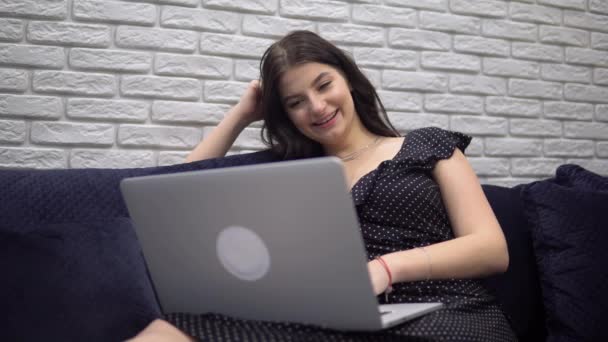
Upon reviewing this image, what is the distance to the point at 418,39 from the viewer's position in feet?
7.22

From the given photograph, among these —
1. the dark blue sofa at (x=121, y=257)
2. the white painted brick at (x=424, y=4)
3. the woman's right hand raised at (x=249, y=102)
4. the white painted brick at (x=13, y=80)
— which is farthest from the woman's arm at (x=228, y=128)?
the white painted brick at (x=424, y=4)

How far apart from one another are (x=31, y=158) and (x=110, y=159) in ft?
0.74

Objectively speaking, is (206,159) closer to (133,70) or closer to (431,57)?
(133,70)

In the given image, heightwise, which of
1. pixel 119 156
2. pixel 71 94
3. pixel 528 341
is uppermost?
pixel 71 94

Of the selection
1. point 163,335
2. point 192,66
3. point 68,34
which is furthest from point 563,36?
point 163,335

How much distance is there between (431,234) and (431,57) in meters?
0.98

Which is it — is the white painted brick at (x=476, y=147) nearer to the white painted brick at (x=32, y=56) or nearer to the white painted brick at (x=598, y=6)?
the white painted brick at (x=598, y=6)

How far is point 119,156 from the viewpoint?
1.88m

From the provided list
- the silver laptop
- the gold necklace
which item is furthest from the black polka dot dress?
the silver laptop

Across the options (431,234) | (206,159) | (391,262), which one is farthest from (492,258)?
(206,159)

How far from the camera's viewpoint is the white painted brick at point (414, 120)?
7.11 feet

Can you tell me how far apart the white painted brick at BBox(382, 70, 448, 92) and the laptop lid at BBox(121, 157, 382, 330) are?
4.35 feet

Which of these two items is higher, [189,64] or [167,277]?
[189,64]

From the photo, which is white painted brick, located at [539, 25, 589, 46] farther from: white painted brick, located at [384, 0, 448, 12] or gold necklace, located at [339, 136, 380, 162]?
gold necklace, located at [339, 136, 380, 162]
